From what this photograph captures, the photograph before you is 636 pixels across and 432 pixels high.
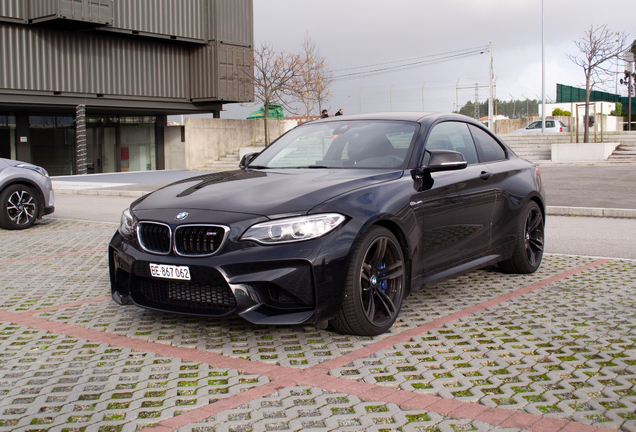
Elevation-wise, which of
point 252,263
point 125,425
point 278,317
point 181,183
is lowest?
point 125,425

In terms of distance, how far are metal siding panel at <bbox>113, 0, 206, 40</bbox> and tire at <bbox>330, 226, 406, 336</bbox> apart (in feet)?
97.4

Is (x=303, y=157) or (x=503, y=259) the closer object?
(x=303, y=157)

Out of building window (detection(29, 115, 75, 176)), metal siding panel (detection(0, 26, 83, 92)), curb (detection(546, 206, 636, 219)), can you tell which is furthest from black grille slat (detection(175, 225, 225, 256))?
building window (detection(29, 115, 75, 176))

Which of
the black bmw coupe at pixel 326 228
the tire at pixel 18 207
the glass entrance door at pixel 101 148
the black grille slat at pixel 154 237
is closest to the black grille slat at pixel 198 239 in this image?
the black bmw coupe at pixel 326 228

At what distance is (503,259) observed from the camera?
6043mm

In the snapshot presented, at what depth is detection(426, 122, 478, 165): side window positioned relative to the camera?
17.6 ft

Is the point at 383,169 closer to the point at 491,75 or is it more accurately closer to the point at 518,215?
the point at 518,215

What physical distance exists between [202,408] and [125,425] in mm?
372

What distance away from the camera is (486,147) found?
20.1 ft

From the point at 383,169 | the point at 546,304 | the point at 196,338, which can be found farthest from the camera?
the point at 546,304

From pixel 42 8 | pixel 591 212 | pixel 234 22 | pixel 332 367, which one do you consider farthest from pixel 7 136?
pixel 332 367

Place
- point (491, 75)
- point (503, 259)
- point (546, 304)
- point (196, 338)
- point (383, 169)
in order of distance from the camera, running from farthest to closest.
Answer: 1. point (491, 75)
2. point (503, 259)
3. point (546, 304)
4. point (383, 169)
5. point (196, 338)

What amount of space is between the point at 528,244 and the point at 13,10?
2797 centimetres

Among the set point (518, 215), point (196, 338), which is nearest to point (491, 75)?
point (518, 215)
